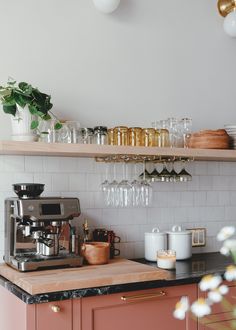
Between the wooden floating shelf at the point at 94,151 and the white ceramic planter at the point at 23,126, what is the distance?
0.28 ft

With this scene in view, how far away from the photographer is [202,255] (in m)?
3.56

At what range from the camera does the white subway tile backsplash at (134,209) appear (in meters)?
3.10

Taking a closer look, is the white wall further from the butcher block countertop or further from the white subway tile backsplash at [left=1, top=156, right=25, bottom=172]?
the butcher block countertop

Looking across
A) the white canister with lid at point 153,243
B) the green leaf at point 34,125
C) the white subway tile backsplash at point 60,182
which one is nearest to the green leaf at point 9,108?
the green leaf at point 34,125

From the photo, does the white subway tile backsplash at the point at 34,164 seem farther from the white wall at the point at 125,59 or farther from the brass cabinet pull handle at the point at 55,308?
the brass cabinet pull handle at the point at 55,308

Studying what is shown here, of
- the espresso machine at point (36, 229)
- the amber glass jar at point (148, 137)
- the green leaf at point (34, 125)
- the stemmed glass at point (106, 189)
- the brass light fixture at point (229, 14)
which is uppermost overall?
the brass light fixture at point (229, 14)

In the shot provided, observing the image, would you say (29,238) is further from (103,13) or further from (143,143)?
(103,13)

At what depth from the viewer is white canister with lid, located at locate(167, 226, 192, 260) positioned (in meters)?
3.29

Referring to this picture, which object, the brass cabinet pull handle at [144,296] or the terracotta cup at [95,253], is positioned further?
the terracotta cup at [95,253]

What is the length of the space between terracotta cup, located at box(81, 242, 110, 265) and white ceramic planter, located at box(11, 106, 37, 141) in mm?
697

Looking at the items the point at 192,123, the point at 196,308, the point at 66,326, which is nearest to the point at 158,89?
the point at 192,123

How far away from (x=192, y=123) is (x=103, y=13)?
101 cm

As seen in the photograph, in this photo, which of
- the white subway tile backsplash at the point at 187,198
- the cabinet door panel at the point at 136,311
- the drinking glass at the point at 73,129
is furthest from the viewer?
the white subway tile backsplash at the point at 187,198

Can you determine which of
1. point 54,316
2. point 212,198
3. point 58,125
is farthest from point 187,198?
point 54,316
